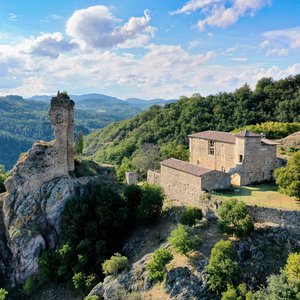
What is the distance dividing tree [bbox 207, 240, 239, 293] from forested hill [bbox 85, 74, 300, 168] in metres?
41.4

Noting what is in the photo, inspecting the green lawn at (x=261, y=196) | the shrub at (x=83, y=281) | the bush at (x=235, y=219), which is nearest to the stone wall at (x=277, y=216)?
the green lawn at (x=261, y=196)

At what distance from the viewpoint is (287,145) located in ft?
160

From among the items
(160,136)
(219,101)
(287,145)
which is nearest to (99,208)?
(287,145)

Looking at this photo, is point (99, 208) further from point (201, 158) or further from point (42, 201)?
point (201, 158)

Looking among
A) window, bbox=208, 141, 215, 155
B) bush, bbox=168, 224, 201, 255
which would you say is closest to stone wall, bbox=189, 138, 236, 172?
window, bbox=208, 141, 215, 155

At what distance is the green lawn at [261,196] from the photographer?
99.1ft

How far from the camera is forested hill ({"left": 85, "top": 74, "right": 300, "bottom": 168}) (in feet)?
240

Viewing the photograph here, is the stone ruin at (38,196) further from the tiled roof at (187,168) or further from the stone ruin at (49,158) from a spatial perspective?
the tiled roof at (187,168)

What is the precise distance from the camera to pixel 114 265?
96.5ft

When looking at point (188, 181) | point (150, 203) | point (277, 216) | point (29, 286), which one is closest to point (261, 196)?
point (277, 216)

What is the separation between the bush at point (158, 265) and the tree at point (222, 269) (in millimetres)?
3778

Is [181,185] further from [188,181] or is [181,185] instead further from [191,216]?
[191,216]

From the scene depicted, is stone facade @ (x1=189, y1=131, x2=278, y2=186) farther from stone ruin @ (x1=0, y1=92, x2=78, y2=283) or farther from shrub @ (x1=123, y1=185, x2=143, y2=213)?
stone ruin @ (x1=0, y1=92, x2=78, y2=283)

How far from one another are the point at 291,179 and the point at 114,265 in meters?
18.3
